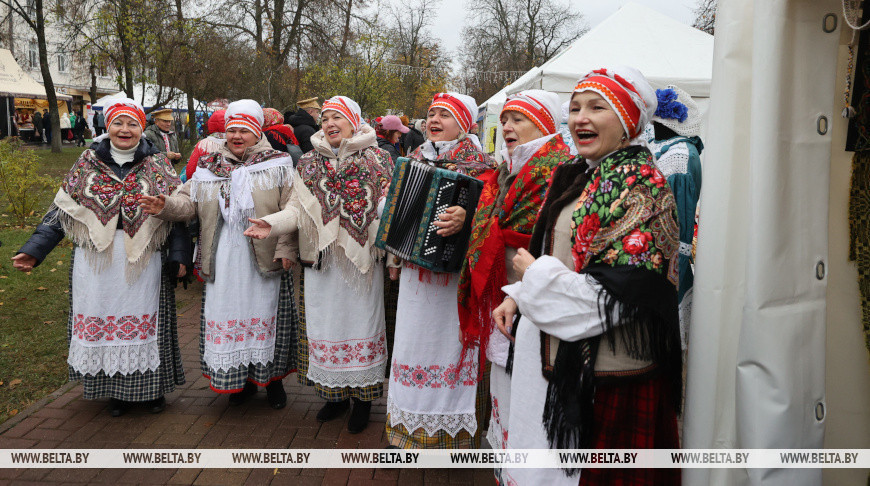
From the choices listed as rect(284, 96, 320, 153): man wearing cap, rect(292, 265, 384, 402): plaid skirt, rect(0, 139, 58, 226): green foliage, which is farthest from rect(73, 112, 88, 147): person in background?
rect(292, 265, 384, 402): plaid skirt

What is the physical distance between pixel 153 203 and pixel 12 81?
107ft

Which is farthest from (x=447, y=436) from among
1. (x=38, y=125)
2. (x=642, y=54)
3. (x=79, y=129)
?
(x=38, y=125)

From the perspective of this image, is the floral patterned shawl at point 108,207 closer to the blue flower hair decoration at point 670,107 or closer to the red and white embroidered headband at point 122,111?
the red and white embroidered headband at point 122,111

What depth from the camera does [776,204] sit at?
6.20 feet

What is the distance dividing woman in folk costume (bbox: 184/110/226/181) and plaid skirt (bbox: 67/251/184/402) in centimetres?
116

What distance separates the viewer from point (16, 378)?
16.7ft

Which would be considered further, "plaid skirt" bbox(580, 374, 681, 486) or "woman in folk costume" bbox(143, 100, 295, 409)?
"woman in folk costume" bbox(143, 100, 295, 409)

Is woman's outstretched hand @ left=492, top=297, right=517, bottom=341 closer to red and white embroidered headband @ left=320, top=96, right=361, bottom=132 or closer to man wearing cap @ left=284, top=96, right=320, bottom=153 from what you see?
red and white embroidered headband @ left=320, top=96, right=361, bottom=132

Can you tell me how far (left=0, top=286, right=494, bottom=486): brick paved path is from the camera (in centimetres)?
364

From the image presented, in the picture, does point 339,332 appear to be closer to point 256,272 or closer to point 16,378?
point 256,272

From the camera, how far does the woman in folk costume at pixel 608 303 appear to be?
2051 millimetres

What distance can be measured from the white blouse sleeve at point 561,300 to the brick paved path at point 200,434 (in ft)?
6.31

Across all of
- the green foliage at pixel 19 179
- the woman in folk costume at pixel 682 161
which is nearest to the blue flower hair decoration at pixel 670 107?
the woman in folk costume at pixel 682 161

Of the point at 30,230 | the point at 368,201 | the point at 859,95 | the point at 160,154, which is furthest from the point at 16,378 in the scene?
the point at 30,230
